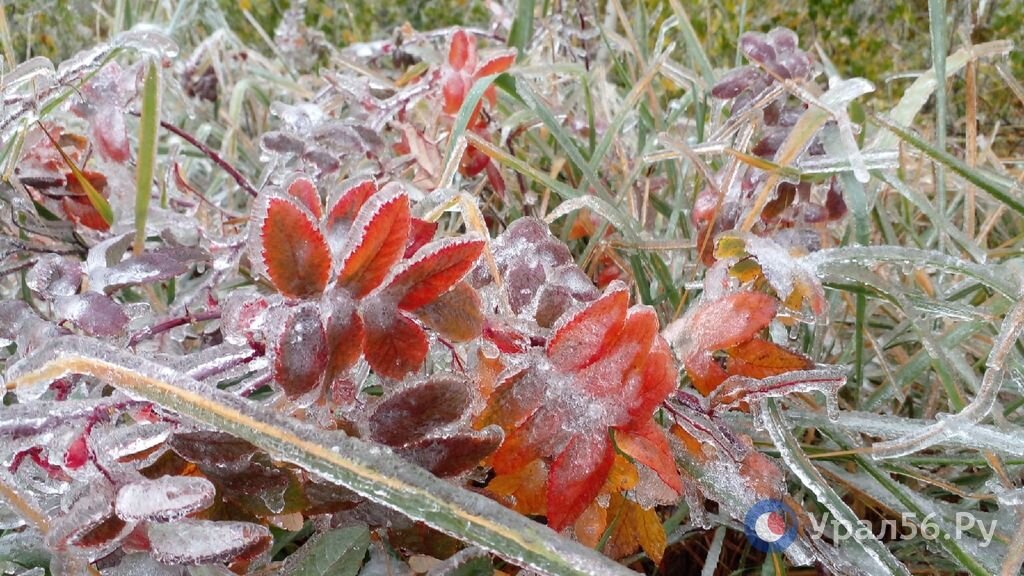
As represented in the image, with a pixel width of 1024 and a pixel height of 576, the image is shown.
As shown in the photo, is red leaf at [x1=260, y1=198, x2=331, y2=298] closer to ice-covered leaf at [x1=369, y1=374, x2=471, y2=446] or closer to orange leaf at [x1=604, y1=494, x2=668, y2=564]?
ice-covered leaf at [x1=369, y1=374, x2=471, y2=446]

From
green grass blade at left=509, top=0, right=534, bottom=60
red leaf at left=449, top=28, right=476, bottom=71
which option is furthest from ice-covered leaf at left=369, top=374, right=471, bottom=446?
green grass blade at left=509, top=0, right=534, bottom=60

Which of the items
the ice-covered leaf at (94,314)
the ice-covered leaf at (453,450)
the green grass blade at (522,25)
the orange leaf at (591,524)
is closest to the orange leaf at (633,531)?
the orange leaf at (591,524)

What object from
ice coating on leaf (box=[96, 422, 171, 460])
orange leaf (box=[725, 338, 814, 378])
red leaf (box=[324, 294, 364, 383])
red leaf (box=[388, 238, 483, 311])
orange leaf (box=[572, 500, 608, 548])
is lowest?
orange leaf (box=[572, 500, 608, 548])

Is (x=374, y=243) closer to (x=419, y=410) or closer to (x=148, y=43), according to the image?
(x=419, y=410)

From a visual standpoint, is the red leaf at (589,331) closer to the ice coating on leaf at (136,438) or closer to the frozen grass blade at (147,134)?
the ice coating on leaf at (136,438)

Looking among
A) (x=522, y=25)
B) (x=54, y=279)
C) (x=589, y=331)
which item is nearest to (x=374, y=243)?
(x=589, y=331)

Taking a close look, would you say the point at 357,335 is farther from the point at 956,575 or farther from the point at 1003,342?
the point at 956,575

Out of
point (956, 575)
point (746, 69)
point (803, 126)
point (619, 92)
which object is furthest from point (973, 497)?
point (619, 92)
